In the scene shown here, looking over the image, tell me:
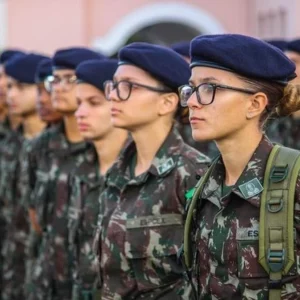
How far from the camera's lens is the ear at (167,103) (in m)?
5.44

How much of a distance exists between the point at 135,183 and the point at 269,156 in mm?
1271

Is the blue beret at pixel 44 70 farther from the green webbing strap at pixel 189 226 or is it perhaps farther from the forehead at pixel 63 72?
the green webbing strap at pixel 189 226

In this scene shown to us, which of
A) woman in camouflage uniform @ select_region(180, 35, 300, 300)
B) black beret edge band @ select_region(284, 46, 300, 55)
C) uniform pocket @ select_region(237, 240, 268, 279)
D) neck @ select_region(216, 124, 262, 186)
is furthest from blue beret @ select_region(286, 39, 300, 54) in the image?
uniform pocket @ select_region(237, 240, 268, 279)

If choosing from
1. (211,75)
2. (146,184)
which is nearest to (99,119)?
(146,184)

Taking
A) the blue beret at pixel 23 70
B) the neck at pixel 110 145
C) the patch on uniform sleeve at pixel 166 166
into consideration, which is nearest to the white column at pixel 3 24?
the blue beret at pixel 23 70

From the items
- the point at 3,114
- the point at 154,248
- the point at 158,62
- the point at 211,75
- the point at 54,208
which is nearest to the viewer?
the point at 211,75

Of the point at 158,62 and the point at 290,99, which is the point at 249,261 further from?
the point at 158,62

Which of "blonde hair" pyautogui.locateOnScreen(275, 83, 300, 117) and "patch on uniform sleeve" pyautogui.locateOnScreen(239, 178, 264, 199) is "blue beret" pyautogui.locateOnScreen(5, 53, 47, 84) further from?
"patch on uniform sleeve" pyautogui.locateOnScreen(239, 178, 264, 199)

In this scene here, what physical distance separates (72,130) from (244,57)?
10.2 ft

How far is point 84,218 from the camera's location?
6.45 metres

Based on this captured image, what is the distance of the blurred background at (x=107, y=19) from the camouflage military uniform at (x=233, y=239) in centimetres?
1838

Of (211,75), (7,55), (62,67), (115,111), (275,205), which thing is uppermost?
(211,75)

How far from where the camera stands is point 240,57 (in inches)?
164

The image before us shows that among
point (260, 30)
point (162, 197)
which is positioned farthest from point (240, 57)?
point (260, 30)
